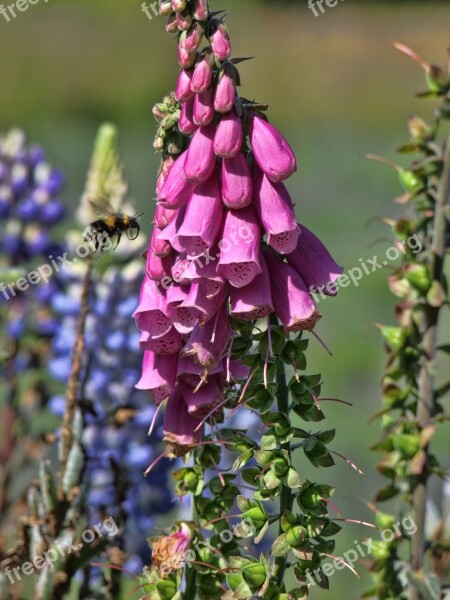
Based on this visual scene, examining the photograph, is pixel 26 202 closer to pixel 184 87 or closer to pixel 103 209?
pixel 103 209

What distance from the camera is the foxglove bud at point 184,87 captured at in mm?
1033

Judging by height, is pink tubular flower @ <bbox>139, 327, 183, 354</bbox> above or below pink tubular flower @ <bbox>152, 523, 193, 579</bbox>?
above

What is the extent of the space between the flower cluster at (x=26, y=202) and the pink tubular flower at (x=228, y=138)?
1424mm

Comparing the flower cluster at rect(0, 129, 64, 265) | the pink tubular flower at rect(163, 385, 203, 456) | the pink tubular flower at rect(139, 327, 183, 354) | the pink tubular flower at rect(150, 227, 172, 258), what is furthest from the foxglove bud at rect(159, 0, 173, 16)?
the flower cluster at rect(0, 129, 64, 265)

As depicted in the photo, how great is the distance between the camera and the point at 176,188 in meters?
1.08

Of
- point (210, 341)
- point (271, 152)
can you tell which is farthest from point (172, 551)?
point (271, 152)

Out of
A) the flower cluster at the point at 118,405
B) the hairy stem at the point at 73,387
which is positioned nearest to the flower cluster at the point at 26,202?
the flower cluster at the point at 118,405

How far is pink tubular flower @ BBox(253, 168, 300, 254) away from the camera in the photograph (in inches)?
41.5

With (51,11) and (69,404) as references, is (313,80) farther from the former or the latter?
(69,404)

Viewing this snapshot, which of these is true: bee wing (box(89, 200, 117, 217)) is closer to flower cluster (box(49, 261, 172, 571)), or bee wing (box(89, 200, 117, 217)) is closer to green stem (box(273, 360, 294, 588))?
flower cluster (box(49, 261, 172, 571))

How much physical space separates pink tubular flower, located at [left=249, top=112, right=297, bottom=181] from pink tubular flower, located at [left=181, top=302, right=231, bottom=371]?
165 millimetres

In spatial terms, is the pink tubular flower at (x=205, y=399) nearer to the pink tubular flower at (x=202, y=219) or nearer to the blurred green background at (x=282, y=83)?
the pink tubular flower at (x=202, y=219)

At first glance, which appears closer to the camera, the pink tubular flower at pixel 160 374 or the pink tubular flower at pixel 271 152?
the pink tubular flower at pixel 271 152

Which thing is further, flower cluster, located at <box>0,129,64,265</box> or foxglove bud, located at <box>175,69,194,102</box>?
flower cluster, located at <box>0,129,64,265</box>
